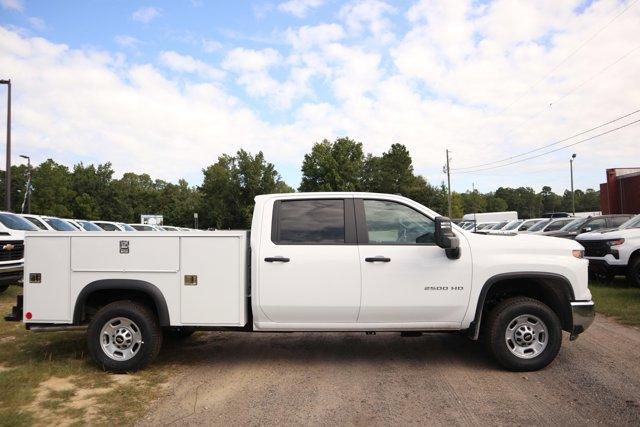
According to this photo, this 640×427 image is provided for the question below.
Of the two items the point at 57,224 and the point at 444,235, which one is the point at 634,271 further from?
the point at 57,224

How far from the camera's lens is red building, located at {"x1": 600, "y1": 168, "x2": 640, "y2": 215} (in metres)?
31.7

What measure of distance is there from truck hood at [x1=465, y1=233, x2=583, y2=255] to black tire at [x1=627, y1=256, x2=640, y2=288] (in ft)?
21.9

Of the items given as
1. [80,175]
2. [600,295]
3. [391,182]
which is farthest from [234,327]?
[80,175]

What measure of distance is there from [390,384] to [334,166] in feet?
236

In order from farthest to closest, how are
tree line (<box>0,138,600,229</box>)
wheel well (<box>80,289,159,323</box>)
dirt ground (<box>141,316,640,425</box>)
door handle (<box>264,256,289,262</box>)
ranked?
tree line (<box>0,138,600,229</box>), wheel well (<box>80,289,159,323</box>), door handle (<box>264,256,289,262</box>), dirt ground (<box>141,316,640,425</box>)

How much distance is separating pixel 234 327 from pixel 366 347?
2006 mm

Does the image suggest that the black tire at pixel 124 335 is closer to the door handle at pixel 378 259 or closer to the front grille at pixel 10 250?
the door handle at pixel 378 259

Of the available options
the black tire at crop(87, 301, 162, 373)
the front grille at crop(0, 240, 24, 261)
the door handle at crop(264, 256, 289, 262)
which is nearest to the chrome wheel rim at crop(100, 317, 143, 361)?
the black tire at crop(87, 301, 162, 373)

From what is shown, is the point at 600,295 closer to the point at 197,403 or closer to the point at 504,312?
the point at 504,312

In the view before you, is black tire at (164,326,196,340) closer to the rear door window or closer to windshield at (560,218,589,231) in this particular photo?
the rear door window

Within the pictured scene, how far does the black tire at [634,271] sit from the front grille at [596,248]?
0.58 m

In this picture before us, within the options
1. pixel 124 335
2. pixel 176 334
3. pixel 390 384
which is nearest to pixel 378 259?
pixel 390 384

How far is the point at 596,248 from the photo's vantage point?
38.3 feet

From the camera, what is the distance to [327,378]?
5297mm
